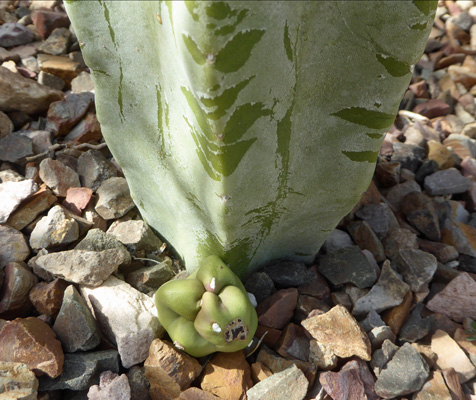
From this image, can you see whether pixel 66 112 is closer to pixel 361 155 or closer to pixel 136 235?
pixel 136 235

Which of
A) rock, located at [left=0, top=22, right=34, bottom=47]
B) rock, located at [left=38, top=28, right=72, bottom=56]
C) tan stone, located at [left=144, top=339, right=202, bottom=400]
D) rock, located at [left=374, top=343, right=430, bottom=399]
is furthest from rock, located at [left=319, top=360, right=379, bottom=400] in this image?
rock, located at [left=0, top=22, right=34, bottom=47]

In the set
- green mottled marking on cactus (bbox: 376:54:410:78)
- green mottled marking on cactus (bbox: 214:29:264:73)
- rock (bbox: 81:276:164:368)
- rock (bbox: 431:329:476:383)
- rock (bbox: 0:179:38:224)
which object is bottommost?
rock (bbox: 431:329:476:383)

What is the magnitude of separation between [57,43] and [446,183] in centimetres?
156

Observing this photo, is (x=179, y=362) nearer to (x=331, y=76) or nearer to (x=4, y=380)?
(x=4, y=380)

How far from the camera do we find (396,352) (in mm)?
1127

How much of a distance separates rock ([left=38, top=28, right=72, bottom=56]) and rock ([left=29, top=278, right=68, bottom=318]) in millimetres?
1100

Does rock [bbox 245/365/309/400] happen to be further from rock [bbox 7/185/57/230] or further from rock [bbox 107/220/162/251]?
rock [bbox 7/185/57/230]

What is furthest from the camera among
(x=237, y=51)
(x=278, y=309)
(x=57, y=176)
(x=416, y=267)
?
(x=57, y=176)

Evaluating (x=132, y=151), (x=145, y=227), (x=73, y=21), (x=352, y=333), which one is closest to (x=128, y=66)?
(x=73, y=21)

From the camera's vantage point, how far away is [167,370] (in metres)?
1.04

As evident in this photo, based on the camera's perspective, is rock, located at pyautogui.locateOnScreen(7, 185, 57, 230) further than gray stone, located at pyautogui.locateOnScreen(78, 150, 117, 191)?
No

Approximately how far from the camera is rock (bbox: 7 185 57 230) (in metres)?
1.32

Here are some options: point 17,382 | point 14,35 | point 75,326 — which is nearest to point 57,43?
point 14,35

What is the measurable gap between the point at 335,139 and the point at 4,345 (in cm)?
82
